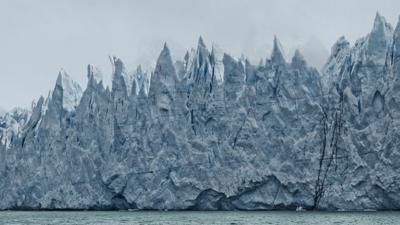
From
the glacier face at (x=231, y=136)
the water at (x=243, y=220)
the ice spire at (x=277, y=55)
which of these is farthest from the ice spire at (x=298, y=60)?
the water at (x=243, y=220)

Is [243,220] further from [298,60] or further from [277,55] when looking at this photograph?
[277,55]

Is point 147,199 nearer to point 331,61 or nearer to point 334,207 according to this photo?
point 334,207

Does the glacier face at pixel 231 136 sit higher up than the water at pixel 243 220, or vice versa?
the glacier face at pixel 231 136

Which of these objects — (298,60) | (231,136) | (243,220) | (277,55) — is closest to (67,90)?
(231,136)

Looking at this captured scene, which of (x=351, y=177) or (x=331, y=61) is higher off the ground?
(x=331, y=61)

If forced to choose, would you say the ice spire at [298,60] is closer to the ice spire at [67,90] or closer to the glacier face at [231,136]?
the glacier face at [231,136]

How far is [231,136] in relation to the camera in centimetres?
4681

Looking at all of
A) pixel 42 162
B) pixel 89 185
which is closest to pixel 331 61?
pixel 89 185

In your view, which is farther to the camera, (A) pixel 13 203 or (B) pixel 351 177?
(A) pixel 13 203

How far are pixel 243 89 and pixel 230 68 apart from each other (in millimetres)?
2186

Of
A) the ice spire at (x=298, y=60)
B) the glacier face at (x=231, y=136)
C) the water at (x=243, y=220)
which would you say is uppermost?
the ice spire at (x=298, y=60)

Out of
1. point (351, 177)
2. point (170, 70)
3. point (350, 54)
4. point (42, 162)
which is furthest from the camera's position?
point (42, 162)

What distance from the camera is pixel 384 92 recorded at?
1662 inches

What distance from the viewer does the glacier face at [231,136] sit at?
4259cm
